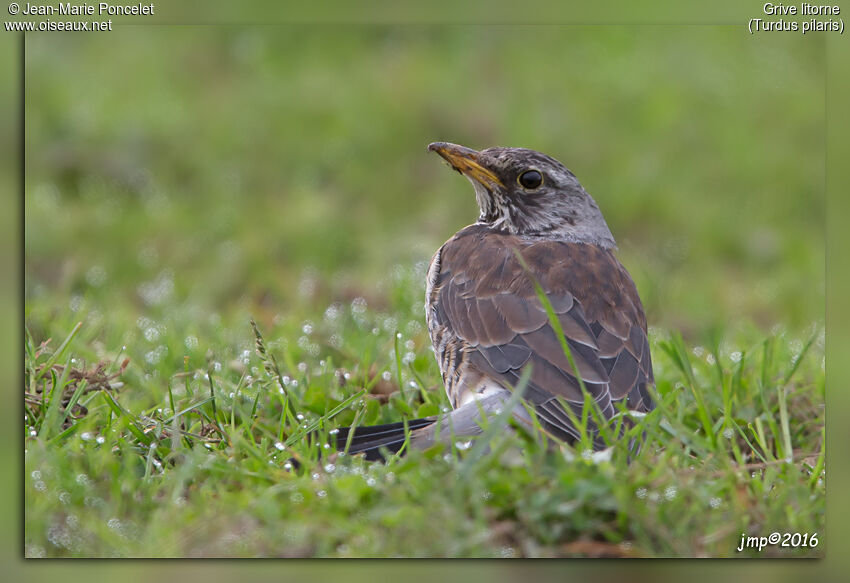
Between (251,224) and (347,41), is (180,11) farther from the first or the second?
(347,41)

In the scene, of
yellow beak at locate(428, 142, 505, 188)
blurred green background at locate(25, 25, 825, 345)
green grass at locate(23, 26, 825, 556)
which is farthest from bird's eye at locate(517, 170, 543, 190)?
blurred green background at locate(25, 25, 825, 345)

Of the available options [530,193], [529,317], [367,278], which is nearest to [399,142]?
[367,278]

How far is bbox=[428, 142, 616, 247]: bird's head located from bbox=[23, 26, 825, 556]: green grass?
0.86 metres

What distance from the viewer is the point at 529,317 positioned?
184 inches

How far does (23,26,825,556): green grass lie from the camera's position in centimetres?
362

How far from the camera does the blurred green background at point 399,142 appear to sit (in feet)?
28.6

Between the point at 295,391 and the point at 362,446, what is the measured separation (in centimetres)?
Answer: 81

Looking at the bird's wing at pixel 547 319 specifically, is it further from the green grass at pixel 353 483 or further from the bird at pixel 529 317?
the green grass at pixel 353 483

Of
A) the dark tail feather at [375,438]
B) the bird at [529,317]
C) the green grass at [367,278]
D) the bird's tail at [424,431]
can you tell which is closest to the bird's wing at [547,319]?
the bird at [529,317]

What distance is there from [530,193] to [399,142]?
471cm

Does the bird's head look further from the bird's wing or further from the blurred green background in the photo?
the blurred green background

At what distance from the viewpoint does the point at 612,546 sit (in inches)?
140

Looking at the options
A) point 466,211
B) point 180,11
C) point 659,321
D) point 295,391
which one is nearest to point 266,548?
point 295,391

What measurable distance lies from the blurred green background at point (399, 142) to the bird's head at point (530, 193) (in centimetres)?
283
